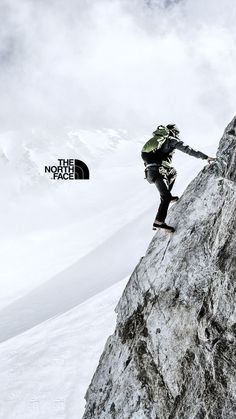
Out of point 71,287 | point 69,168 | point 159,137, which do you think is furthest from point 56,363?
point 71,287

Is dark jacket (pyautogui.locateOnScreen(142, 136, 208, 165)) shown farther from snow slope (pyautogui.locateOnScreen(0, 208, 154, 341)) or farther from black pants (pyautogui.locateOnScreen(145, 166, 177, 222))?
snow slope (pyautogui.locateOnScreen(0, 208, 154, 341))

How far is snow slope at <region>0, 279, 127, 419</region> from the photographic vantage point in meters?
51.8

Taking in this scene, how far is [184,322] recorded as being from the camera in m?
11.2

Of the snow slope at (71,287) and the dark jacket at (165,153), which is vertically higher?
the snow slope at (71,287)

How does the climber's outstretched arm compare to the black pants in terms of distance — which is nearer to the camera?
the climber's outstretched arm

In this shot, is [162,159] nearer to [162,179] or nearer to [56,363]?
[162,179]

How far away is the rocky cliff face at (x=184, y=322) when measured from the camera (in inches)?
396

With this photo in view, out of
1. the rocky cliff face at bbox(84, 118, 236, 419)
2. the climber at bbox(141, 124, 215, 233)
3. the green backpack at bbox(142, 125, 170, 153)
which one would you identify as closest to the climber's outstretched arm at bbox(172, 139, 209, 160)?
the climber at bbox(141, 124, 215, 233)

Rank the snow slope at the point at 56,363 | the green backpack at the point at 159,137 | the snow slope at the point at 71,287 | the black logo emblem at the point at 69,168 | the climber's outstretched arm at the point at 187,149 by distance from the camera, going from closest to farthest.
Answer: the climber's outstretched arm at the point at 187,149 → the green backpack at the point at 159,137 → the black logo emblem at the point at 69,168 → the snow slope at the point at 56,363 → the snow slope at the point at 71,287

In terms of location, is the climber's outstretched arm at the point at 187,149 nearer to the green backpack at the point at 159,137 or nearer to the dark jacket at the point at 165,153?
the dark jacket at the point at 165,153

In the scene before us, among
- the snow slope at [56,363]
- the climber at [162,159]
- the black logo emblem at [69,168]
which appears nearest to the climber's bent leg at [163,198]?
the climber at [162,159]

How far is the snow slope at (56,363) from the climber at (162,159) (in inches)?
1522

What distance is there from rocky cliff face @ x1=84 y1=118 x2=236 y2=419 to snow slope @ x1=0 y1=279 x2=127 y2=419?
37.3 meters

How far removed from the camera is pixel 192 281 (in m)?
11.5
